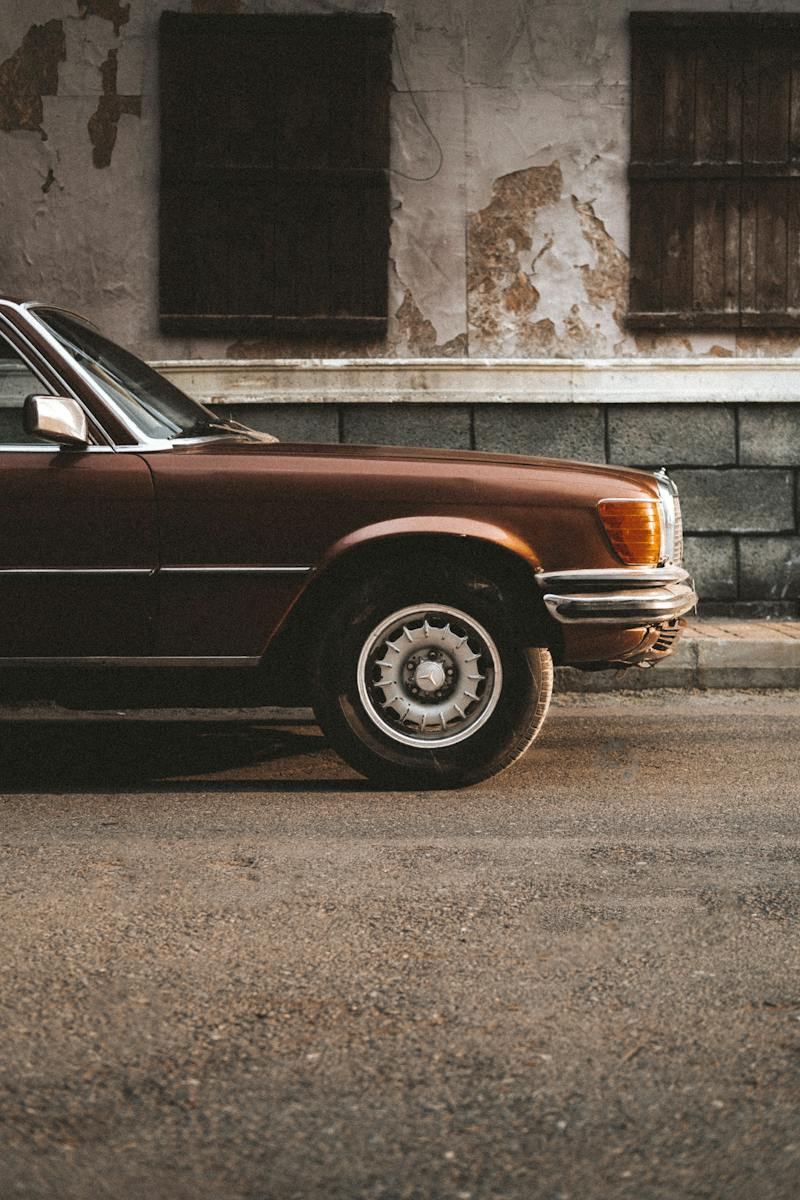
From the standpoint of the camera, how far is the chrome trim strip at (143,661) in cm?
597

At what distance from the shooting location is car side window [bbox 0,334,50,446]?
603 centimetres

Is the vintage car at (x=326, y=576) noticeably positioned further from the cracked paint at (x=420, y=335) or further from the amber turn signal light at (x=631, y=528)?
the cracked paint at (x=420, y=335)

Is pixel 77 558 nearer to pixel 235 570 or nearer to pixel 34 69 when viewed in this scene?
pixel 235 570

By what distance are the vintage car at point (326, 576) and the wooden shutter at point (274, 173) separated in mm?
4762

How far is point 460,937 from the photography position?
412cm

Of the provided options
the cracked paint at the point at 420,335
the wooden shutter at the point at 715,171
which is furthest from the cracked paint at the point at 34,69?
the wooden shutter at the point at 715,171

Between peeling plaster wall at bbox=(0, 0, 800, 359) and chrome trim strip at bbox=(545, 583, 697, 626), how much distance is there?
203 inches

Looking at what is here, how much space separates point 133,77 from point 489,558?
19.7ft

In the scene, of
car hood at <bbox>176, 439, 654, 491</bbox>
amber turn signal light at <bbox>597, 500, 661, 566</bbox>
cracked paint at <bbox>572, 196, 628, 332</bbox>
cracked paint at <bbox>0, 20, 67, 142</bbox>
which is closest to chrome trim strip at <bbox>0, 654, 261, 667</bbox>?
car hood at <bbox>176, 439, 654, 491</bbox>

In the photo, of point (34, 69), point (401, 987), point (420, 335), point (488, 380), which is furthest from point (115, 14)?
point (401, 987)

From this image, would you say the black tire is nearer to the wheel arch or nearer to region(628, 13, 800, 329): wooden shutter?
the wheel arch

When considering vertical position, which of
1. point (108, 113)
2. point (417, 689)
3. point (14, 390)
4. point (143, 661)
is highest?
point (108, 113)

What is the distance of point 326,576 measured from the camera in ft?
19.9

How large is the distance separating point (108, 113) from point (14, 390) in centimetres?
525
